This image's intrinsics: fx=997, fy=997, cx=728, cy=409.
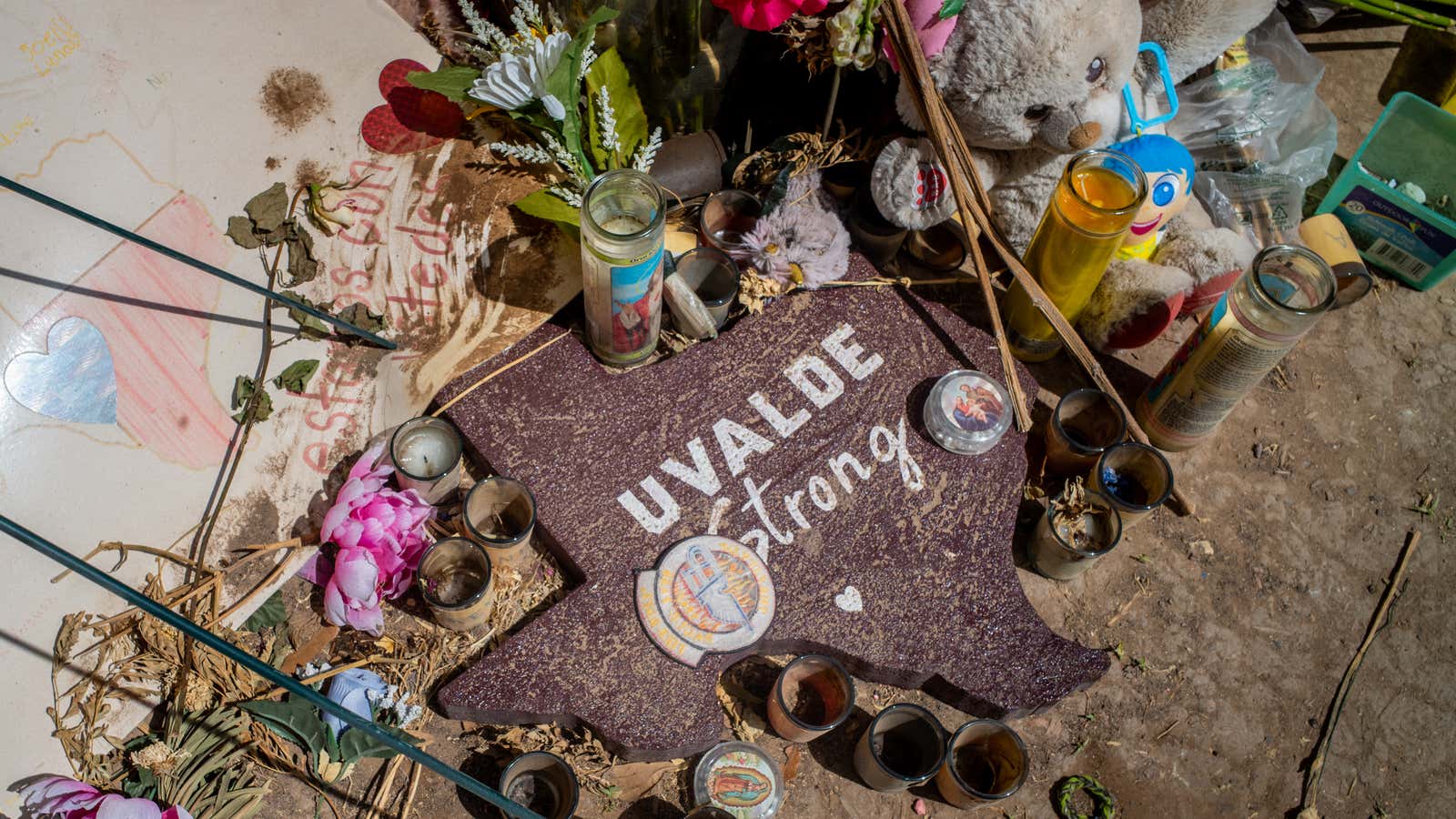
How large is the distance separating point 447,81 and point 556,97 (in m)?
0.24

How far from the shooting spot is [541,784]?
5.26 ft

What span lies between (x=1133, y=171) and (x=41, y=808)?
205 cm

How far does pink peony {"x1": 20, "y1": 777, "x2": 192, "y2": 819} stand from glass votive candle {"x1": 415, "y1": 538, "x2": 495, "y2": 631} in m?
0.48

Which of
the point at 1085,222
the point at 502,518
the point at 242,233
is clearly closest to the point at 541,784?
the point at 502,518

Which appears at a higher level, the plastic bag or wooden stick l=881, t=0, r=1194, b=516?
wooden stick l=881, t=0, r=1194, b=516

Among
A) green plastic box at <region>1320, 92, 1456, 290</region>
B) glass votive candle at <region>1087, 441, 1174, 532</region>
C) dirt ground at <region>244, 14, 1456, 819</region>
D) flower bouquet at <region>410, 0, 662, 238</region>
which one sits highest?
flower bouquet at <region>410, 0, 662, 238</region>

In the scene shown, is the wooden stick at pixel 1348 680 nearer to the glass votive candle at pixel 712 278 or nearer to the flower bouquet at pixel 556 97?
the glass votive candle at pixel 712 278

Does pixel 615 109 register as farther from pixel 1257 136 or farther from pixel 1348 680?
pixel 1348 680

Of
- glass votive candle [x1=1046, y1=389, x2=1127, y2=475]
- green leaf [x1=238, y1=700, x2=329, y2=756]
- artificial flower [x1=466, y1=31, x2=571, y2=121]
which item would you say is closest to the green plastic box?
glass votive candle [x1=1046, y1=389, x2=1127, y2=475]

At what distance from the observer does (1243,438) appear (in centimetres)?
215

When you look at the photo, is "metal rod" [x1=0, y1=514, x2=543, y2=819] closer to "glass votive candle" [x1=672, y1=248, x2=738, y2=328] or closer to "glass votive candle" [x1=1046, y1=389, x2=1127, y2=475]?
"glass votive candle" [x1=672, y1=248, x2=738, y2=328]

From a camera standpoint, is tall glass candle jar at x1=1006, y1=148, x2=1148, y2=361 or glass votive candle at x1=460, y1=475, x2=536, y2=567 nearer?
glass votive candle at x1=460, y1=475, x2=536, y2=567

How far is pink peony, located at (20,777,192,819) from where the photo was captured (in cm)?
146

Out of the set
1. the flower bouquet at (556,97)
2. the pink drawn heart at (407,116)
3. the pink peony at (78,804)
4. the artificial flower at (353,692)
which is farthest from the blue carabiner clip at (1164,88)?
the pink peony at (78,804)
